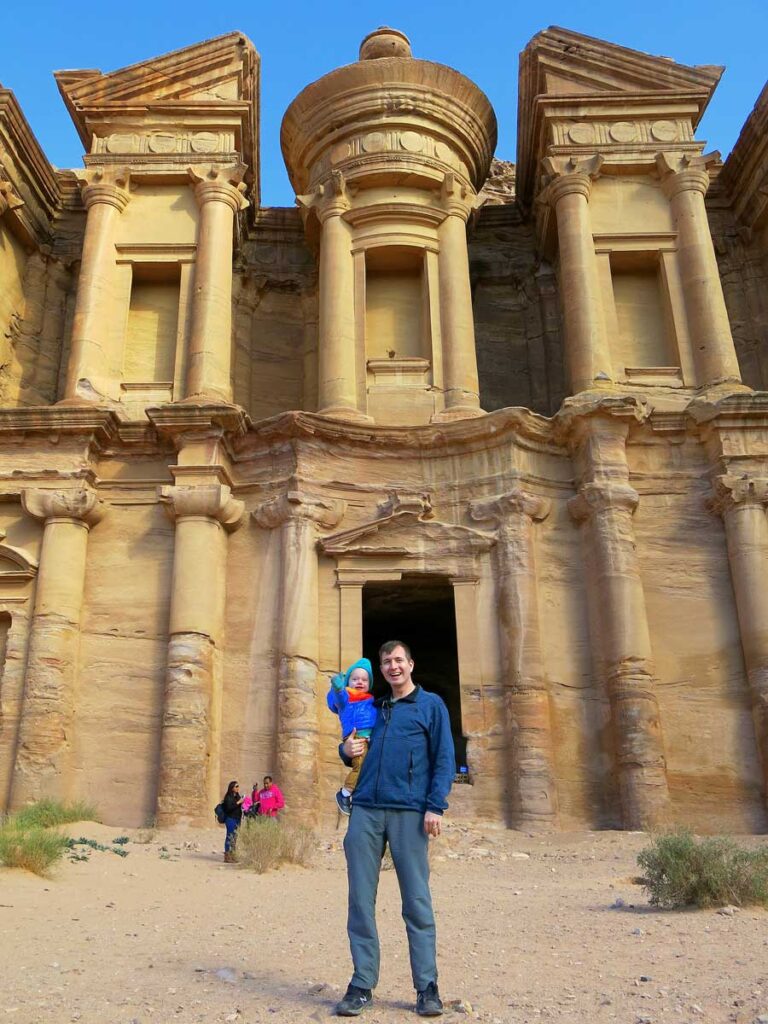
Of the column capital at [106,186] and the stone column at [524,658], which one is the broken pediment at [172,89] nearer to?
the column capital at [106,186]

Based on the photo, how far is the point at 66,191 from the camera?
20.8 meters

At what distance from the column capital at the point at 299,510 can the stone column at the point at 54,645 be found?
2618mm

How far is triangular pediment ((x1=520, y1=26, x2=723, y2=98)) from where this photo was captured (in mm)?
19109

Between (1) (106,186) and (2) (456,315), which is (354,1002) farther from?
(1) (106,186)

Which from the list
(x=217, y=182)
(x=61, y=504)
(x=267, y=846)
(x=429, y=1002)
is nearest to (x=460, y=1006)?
(x=429, y=1002)

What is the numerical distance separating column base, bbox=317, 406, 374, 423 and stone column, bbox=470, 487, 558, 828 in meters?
2.46

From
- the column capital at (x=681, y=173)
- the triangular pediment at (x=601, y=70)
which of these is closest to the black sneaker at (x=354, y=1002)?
the column capital at (x=681, y=173)

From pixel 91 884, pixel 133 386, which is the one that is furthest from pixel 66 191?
pixel 91 884

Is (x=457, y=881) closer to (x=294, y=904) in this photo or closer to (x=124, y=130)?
(x=294, y=904)

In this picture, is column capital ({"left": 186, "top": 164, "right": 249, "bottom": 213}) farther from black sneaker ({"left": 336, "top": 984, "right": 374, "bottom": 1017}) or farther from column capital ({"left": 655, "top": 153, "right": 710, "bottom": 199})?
black sneaker ({"left": 336, "top": 984, "right": 374, "bottom": 1017})

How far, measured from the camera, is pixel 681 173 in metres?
18.2

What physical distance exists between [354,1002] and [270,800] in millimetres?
7938

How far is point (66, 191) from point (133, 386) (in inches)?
252

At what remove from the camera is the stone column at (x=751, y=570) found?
13.7m
